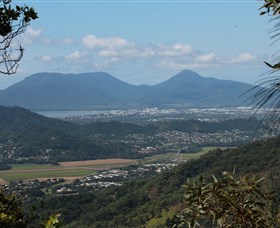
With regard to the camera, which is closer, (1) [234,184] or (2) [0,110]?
(1) [234,184]

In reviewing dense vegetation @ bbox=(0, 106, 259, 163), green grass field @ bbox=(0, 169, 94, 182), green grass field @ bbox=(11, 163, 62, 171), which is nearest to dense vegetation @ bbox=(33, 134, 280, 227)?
green grass field @ bbox=(0, 169, 94, 182)

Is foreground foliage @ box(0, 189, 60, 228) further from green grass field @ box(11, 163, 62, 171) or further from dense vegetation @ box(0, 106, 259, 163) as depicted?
dense vegetation @ box(0, 106, 259, 163)

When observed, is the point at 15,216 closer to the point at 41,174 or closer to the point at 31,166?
the point at 41,174

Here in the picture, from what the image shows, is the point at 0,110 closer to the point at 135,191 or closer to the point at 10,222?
the point at 135,191

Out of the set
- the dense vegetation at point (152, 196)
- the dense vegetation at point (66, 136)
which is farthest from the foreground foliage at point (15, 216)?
the dense vegetation at point (66, 136)

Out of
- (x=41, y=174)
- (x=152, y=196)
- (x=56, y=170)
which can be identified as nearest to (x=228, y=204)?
(x=152, y=196)

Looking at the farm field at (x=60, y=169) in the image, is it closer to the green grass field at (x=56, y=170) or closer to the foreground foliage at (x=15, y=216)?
the green grass field at (x=56, y=170)

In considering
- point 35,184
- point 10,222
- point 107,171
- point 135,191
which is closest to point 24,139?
point 107,171
